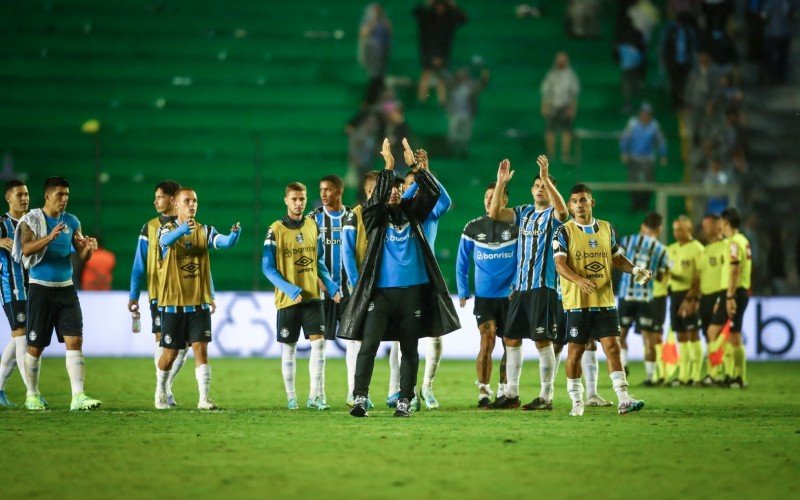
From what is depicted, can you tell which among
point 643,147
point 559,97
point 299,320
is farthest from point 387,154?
point 559,97

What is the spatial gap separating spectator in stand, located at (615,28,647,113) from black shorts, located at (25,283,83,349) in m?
18.0

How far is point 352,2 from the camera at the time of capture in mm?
29375

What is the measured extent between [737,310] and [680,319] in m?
0.95

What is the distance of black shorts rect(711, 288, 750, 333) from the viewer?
54.3ft

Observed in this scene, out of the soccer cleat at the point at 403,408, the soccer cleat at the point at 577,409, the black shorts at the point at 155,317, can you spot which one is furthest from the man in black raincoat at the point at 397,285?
the black shorts at the point at 155,317

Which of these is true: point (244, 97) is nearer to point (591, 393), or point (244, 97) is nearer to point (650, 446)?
point (591, 393)

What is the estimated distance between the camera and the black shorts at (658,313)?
17.1 meters

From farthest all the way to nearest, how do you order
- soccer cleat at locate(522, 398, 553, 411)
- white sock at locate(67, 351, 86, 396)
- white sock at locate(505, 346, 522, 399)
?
white sock at locate(505, 346, 522, 399)
soccer cleat at locate(522, 398, 553, 411)
white sock at locate(67, 351, 86, 396)

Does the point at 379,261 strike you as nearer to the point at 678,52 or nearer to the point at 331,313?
the point at 331,313

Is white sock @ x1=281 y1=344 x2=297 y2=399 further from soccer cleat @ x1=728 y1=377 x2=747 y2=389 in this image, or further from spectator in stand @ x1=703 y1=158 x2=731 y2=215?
spectator in stand @ x1=703 y1=158 x2=731 y2=215

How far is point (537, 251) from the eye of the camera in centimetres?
1253

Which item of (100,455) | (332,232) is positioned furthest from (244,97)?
(100,455)

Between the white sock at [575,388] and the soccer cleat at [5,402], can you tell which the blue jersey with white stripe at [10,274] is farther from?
the white sock at [575,388]

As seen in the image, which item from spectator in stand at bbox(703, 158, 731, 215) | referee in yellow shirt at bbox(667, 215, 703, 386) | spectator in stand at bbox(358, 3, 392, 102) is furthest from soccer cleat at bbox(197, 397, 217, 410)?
spectator in stand at bbox(358, 3, 392, 102)
